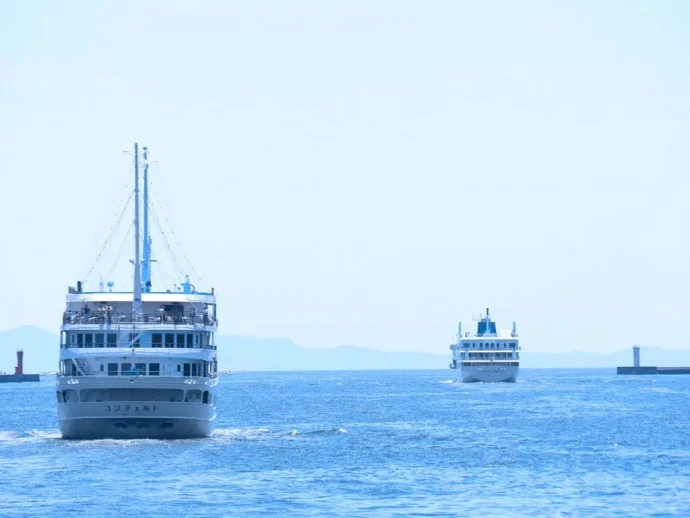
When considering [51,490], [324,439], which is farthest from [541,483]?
[324,439]

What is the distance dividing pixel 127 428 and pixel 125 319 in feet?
18.4

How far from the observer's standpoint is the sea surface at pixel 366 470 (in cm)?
4566

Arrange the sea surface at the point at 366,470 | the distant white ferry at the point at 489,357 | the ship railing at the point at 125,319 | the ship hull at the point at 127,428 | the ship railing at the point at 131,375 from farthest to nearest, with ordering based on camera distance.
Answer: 1. the distant white ferry at the point at 489,357
2. the ship railing at the point at 125,319
3. the ship hull at the point at 127,428
4. the ship railing at the point at 131,375
5. the sea surface at the point at 366,470

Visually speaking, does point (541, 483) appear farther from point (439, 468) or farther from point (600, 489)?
point (439, 468)

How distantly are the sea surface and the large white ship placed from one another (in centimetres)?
114

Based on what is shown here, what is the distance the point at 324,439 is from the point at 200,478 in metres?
21.6

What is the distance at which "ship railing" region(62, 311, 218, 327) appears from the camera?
2621 inches

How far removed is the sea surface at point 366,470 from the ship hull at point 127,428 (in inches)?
24.5

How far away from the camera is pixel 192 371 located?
65875 millimetres

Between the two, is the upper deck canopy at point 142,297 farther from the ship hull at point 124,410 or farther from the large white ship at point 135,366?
the ship hull at point 124,410

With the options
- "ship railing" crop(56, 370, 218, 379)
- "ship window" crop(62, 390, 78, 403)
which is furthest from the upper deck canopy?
"ship window" crop(62, 390, 78, 403)

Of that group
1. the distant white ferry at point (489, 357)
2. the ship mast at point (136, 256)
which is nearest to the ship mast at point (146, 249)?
the ship mast at point (136, 256)

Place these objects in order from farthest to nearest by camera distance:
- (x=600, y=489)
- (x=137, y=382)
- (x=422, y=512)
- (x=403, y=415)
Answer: (x=403, y=415)
(x=137, y=382)
(x=600, y=489)
(x=422, y=512)

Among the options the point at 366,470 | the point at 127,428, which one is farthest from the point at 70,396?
the point at 366,470
